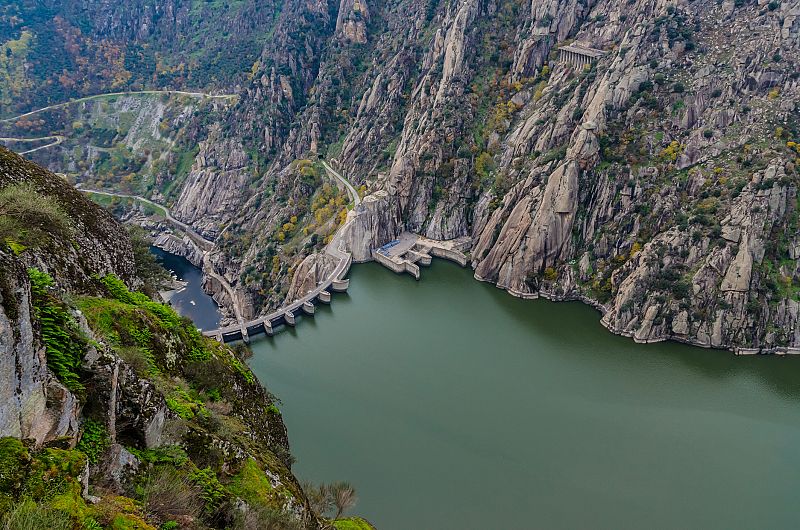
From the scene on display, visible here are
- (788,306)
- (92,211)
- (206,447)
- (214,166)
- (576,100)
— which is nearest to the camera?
(206,447)

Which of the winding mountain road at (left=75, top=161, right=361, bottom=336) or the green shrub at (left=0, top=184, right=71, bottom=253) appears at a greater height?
the green shrub at (left=0, top=184, right=71, bottom=253)

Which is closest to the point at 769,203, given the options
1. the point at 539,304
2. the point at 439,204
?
the point at 539,304

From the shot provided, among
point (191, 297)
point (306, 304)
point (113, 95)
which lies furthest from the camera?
point (113, 95)

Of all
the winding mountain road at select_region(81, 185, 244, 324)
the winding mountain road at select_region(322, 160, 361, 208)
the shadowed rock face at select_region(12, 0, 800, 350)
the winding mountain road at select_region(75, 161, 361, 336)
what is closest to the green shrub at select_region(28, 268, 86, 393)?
the winding mountain road at select_region(75, 161, 361, 336)

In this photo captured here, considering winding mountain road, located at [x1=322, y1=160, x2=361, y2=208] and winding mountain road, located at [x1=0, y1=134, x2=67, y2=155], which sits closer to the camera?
winding mountain road, located at [x1=322, y1=160, x2=361, y2=208]

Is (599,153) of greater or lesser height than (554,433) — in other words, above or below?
above

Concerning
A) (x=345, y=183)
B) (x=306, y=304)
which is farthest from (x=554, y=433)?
(x=345, y=183)

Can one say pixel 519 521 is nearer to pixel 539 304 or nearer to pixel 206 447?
pixel 206 447

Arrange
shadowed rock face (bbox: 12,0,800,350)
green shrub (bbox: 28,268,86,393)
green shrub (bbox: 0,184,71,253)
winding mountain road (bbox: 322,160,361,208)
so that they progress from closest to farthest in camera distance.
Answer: green shrub (bbox: 28,268,86,393), green shrub (bbox: 0,184,71,253), shadowed rock face (bbox: 12,0,800,350), winding mountain road (bbox: 322,160,361,208)

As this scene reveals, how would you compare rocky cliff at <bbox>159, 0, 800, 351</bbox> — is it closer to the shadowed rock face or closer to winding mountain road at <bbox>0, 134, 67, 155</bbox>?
the shadowed rock face

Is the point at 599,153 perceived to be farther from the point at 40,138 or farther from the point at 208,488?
the point at 40,138

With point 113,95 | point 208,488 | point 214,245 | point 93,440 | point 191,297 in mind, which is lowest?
point 191,297
